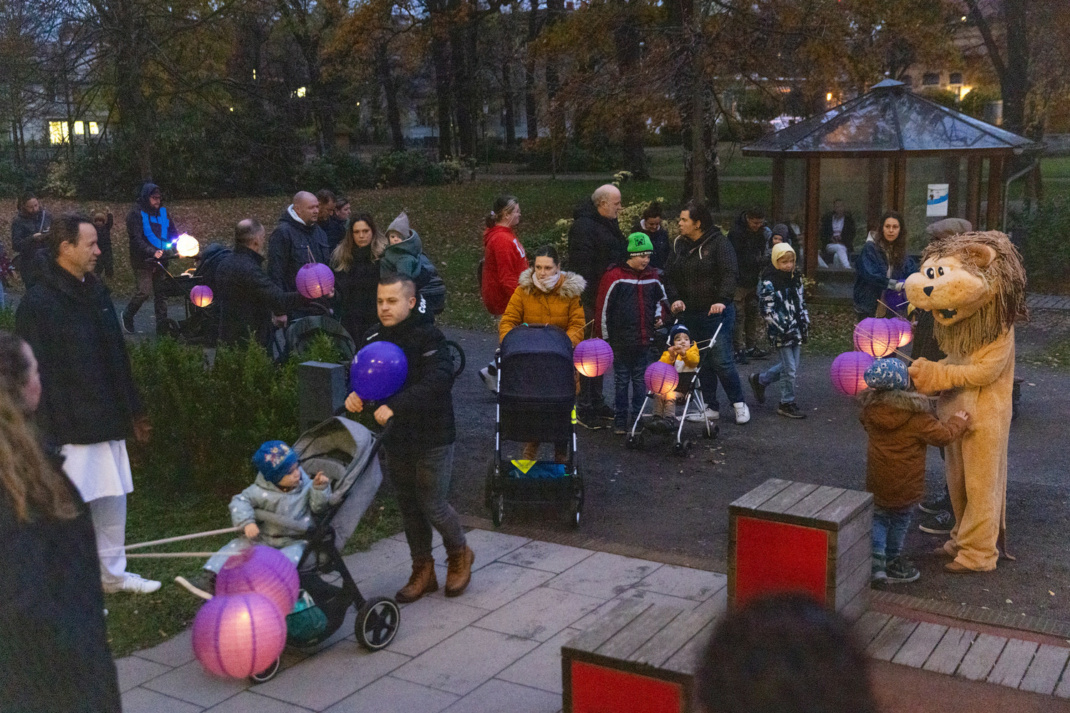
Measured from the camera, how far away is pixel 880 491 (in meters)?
6.48

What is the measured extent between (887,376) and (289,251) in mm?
5727

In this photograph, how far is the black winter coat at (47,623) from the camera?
10.2ft

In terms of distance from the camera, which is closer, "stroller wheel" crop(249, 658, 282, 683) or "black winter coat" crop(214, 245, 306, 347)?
"stroller wheel" crop(249, 658, 282, 683)

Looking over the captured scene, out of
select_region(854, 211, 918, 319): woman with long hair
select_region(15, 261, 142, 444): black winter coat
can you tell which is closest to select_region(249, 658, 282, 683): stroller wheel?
select_region(15, 261, 142, 444): black winter coat

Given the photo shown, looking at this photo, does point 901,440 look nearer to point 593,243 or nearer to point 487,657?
point 487,657

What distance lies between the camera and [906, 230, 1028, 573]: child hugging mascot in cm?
664

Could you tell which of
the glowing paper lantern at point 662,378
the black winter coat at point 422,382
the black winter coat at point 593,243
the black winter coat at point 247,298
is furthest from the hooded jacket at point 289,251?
the black winter coat at point 422,382

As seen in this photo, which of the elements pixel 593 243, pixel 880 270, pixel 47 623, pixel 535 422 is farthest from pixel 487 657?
pixel 880 270

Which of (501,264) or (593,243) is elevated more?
(593,243)

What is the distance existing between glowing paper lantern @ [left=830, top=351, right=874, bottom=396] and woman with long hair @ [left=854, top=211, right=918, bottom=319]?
291 centimetres

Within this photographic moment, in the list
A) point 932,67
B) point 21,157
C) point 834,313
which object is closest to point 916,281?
point 834,313

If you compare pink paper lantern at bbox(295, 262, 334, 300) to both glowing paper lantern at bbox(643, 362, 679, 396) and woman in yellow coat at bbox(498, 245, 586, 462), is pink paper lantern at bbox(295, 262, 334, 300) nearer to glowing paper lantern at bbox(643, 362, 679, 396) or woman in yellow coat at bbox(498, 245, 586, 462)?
woman in yellow coat at bbox(498, 245, 586, 462)

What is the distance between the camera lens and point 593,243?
A: 10.3 m

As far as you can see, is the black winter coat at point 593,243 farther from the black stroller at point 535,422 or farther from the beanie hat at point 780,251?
the black stroller at point 535,422
